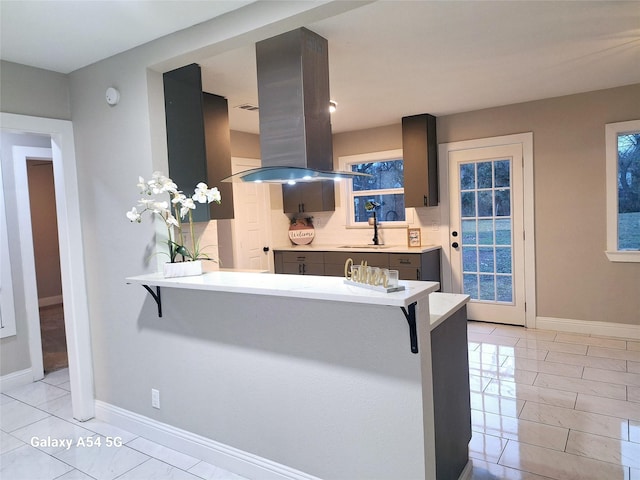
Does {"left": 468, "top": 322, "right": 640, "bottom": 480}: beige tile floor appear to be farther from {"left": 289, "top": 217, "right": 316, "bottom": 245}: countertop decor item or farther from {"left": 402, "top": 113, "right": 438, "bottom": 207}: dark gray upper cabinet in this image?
{"left": 289, "top": 217, "right": 316, "bottom": 245}: countertop decor item

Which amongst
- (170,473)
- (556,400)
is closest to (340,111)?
(556,400)

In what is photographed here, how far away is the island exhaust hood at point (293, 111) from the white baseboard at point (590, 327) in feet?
11.5

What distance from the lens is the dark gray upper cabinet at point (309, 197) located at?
18.7ft

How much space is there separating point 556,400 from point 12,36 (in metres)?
4.00

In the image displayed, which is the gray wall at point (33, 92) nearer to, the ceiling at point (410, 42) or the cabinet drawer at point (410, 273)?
the ceiling at point (410, 42)

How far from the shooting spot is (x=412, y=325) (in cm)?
171

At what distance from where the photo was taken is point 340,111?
459 centimetres

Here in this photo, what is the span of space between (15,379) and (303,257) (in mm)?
3124

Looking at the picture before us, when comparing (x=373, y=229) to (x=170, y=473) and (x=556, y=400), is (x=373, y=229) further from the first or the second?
(x=170, y=473)

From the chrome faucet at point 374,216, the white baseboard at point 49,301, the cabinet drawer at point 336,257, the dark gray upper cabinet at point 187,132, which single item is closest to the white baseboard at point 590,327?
the chrome faucet at point 374,216

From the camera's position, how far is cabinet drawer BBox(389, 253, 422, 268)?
474 cm

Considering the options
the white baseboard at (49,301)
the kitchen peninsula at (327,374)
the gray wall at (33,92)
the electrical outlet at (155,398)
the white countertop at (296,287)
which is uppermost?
the gray wall at (33,92)

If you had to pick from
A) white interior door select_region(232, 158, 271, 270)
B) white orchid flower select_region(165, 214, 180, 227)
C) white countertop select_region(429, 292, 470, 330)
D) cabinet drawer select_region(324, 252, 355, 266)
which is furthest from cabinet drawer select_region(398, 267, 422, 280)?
white orchid flower select_region(165, 214, 180, 227)

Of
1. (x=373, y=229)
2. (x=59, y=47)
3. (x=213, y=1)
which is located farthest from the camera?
(x=373, y=229)
